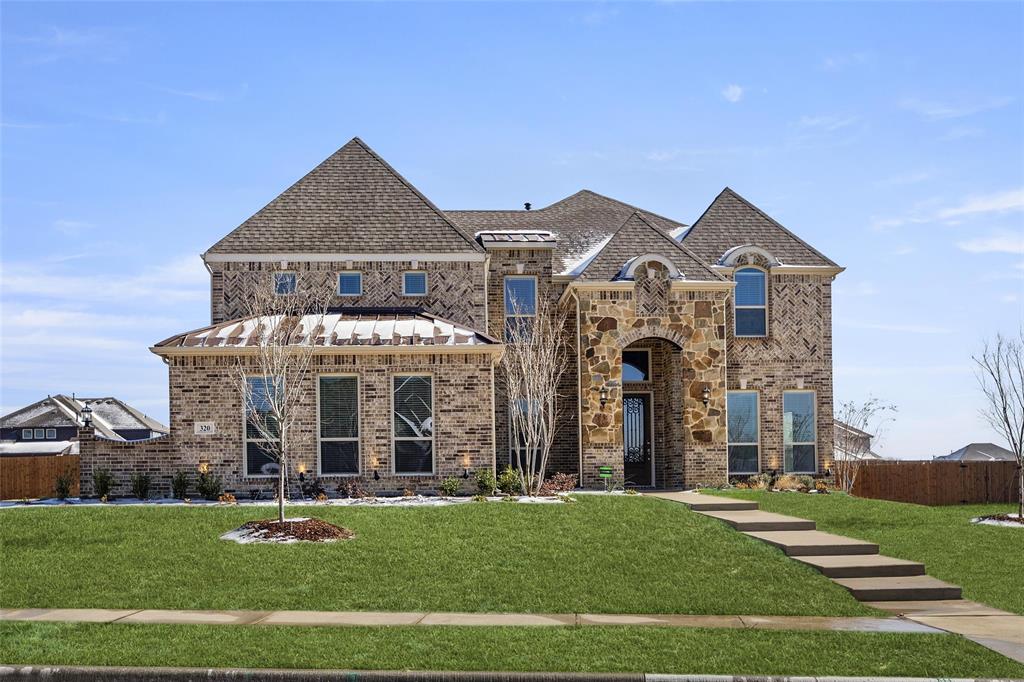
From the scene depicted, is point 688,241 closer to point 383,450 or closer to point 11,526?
point 383,450

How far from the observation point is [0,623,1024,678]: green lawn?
9.14m

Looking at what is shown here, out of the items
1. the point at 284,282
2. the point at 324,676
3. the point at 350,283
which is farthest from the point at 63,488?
the point at 324,676

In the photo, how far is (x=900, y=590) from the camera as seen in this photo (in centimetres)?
1289

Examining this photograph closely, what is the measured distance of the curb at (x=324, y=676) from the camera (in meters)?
8.74

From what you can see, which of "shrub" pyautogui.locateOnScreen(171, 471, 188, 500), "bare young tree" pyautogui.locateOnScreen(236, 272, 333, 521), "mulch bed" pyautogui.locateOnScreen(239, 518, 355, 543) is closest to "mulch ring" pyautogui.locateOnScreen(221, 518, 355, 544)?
"mulch bed" pyautogui.locateOnScreen(239, 518, 355, 543)

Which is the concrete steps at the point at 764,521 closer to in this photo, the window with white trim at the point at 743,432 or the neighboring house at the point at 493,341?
the neighboring house at the point at 493,341

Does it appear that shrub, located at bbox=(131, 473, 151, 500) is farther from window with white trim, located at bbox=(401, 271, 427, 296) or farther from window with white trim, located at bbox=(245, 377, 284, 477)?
window with white trim, located at bbox=(401, 271, 427, 296)

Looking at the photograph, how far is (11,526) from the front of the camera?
17062 mm

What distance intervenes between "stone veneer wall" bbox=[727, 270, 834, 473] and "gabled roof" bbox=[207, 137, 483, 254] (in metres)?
8.36

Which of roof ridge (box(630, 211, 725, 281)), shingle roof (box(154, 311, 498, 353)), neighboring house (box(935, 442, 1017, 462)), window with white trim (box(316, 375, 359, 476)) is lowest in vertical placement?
neighboring house (box(935, 442, 1017, 462))

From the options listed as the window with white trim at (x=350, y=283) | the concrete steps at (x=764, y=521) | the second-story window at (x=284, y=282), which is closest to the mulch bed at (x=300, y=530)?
the concrete steps at (x=764, y=521)

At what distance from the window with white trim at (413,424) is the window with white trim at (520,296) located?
517 cm

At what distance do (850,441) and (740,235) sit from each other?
7.87m

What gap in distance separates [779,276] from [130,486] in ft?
58.6
